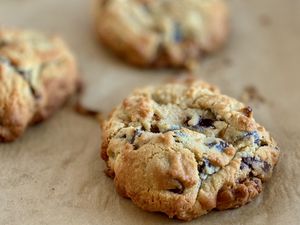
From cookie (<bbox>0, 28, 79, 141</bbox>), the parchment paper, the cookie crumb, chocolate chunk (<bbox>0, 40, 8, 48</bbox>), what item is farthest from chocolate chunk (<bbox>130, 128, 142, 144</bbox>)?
chocolate chunk (<bbox>0, 40, 8, 48</bbox>)

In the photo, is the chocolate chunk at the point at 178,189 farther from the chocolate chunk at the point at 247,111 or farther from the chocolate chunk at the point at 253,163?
the chocolate chunk at the point at 247,111

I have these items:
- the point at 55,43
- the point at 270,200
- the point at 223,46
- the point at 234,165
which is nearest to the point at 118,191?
the point at 234,165

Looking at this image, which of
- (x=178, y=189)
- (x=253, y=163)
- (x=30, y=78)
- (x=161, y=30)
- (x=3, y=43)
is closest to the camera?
(x=178, y=189)

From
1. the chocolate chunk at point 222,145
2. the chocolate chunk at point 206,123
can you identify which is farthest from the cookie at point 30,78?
the chocolate chunk at point 222,145

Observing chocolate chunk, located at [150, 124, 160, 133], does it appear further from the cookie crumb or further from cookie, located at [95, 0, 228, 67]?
cookie, located at [95, 0, 228, 67]

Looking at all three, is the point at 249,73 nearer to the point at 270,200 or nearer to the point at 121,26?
the point at 121,26

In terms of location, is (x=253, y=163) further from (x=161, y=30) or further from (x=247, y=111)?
(x=161, y=30)

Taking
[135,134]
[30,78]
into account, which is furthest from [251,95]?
[30,78]
